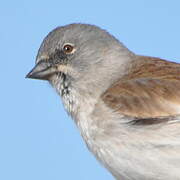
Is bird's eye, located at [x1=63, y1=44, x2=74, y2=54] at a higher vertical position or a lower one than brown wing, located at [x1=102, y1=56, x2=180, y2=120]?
higher

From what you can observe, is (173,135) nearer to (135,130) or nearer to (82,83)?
(135,130)

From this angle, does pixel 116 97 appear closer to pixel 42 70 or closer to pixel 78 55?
pixel 78 55

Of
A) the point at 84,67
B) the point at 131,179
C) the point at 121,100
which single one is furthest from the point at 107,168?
the point at 84,67

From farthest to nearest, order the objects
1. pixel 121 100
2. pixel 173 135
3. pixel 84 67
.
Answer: pixel 84 67 → pixel 121 100 → pixel 173 135

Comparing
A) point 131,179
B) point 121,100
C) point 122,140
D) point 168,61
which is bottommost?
point 131,179

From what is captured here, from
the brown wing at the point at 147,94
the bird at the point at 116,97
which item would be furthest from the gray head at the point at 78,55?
the brown wing at the point at 147,94

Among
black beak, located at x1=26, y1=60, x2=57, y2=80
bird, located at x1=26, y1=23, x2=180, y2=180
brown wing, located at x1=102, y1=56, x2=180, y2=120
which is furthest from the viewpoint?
black beak, located at x1=26, y1=60, x2=57, y2=80

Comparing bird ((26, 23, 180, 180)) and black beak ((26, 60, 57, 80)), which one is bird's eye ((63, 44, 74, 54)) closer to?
bird ((26, 23, 180, 180))

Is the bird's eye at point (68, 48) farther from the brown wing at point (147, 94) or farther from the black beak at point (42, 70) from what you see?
the brown wing at point (147, 94)

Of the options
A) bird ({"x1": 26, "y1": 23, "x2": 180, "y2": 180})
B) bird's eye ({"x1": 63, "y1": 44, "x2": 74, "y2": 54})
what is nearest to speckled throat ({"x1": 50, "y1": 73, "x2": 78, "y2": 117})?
bird ({"x1": 26, "y1": 23, "x2": 180, "y2": 180})
